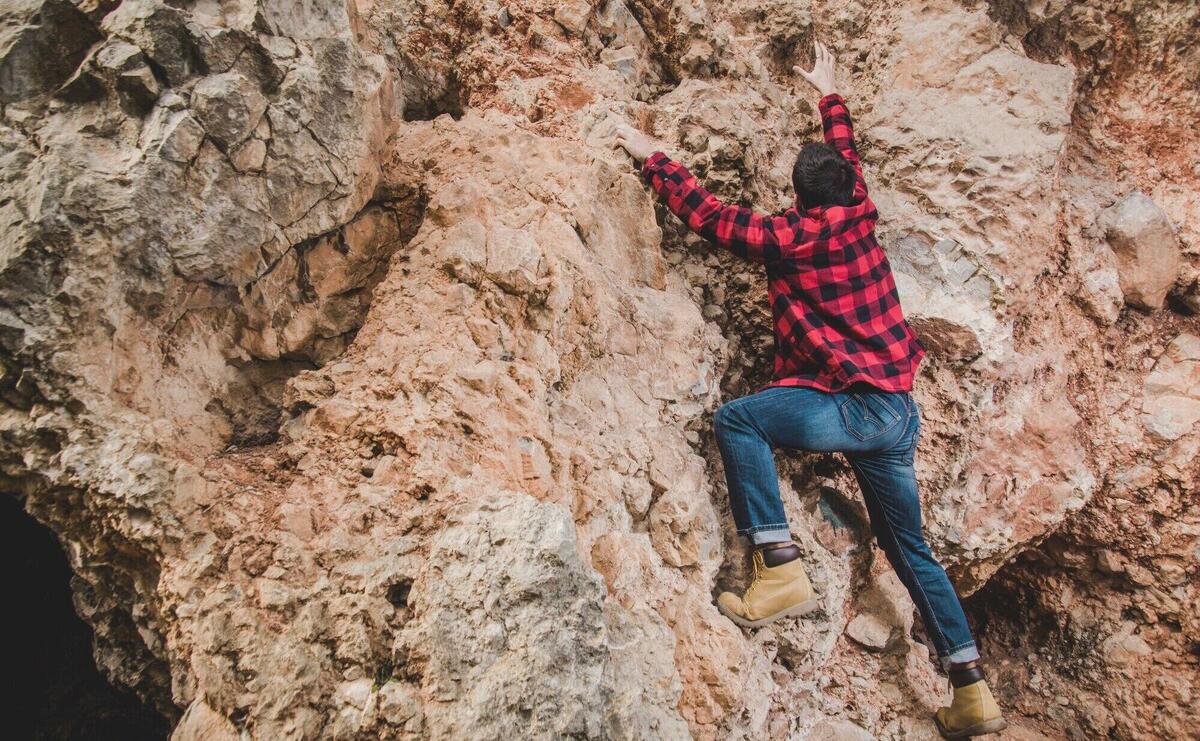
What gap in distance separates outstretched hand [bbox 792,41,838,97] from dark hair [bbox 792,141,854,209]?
0.75 meters

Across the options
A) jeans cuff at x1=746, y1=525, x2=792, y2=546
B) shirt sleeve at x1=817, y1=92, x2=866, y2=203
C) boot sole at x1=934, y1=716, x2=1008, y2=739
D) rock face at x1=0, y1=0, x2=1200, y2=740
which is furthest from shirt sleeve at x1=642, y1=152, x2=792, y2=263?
→ boot sole at x1=934, y1=716, x2=1008, y2=739

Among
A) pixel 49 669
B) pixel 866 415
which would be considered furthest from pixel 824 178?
pixel 49 669

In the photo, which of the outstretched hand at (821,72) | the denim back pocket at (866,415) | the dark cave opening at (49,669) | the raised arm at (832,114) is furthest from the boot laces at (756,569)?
the dark cave opening at (49,669)

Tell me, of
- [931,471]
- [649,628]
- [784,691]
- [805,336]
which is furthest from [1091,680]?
[649,628]

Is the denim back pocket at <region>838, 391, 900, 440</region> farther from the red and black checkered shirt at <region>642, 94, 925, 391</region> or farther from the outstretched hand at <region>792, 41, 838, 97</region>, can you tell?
the outstretched hand at <region>792, 41, 838, 97</region>

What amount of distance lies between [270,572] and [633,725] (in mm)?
1076

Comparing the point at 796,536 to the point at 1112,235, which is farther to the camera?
the point at 1112,235

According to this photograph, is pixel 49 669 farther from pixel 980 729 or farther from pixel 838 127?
pixel 838 127

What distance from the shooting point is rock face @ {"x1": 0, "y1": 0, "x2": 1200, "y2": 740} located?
1783mm

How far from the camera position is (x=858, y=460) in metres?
2.76

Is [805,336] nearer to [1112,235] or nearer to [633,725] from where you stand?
[633,725]

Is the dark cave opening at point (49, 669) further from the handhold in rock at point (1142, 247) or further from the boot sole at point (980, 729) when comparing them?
the handhold in rock at point (1142, 247)

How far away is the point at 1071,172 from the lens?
3.45m

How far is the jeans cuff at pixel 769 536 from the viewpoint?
2.49 m
